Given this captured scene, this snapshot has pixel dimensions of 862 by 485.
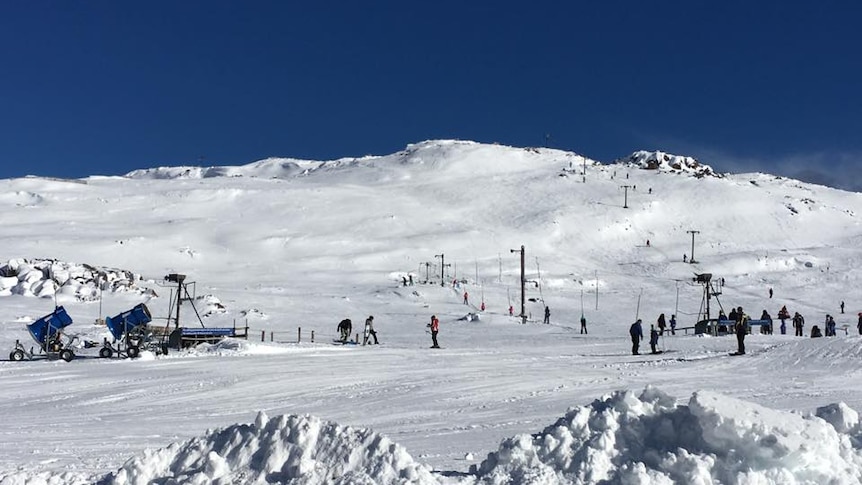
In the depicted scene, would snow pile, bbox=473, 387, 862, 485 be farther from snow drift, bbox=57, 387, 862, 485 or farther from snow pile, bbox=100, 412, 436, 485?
snow pile, bbox=100, 412, 436, 485

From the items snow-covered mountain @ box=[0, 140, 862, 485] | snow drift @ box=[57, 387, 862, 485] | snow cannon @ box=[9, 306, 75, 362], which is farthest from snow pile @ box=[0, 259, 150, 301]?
snow drift @ box=[57, 387, 862, 485]

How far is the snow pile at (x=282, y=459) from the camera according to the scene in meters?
7.15

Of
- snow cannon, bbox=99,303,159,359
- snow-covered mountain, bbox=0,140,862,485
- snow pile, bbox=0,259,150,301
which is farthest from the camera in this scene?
snow pile, bbox=0,259,150,301

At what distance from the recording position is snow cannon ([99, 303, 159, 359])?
2712cm

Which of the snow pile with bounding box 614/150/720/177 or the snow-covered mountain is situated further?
the snow pile with bounding box 614/150/720/177

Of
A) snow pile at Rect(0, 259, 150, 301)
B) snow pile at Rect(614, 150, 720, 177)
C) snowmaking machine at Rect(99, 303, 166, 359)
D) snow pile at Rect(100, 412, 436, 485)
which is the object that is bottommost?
snow pile at Rect(100, 412, 436, 485)

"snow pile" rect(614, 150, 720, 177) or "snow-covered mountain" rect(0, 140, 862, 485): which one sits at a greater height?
"snow pile" rect(614, 150, 720, 177)

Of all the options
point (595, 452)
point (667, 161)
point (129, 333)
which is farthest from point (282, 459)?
point (667, 161)

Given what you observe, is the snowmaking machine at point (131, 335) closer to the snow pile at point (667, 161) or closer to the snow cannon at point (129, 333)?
the snow cannon at point (129, 333)

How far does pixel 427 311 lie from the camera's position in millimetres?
49719

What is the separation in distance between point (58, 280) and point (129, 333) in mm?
26454

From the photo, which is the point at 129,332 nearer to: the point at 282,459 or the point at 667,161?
the point at 282,459

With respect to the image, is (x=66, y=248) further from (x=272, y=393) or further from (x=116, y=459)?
(x=116, y=459)

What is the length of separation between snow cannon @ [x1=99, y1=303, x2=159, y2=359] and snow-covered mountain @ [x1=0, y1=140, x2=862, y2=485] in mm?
1205
